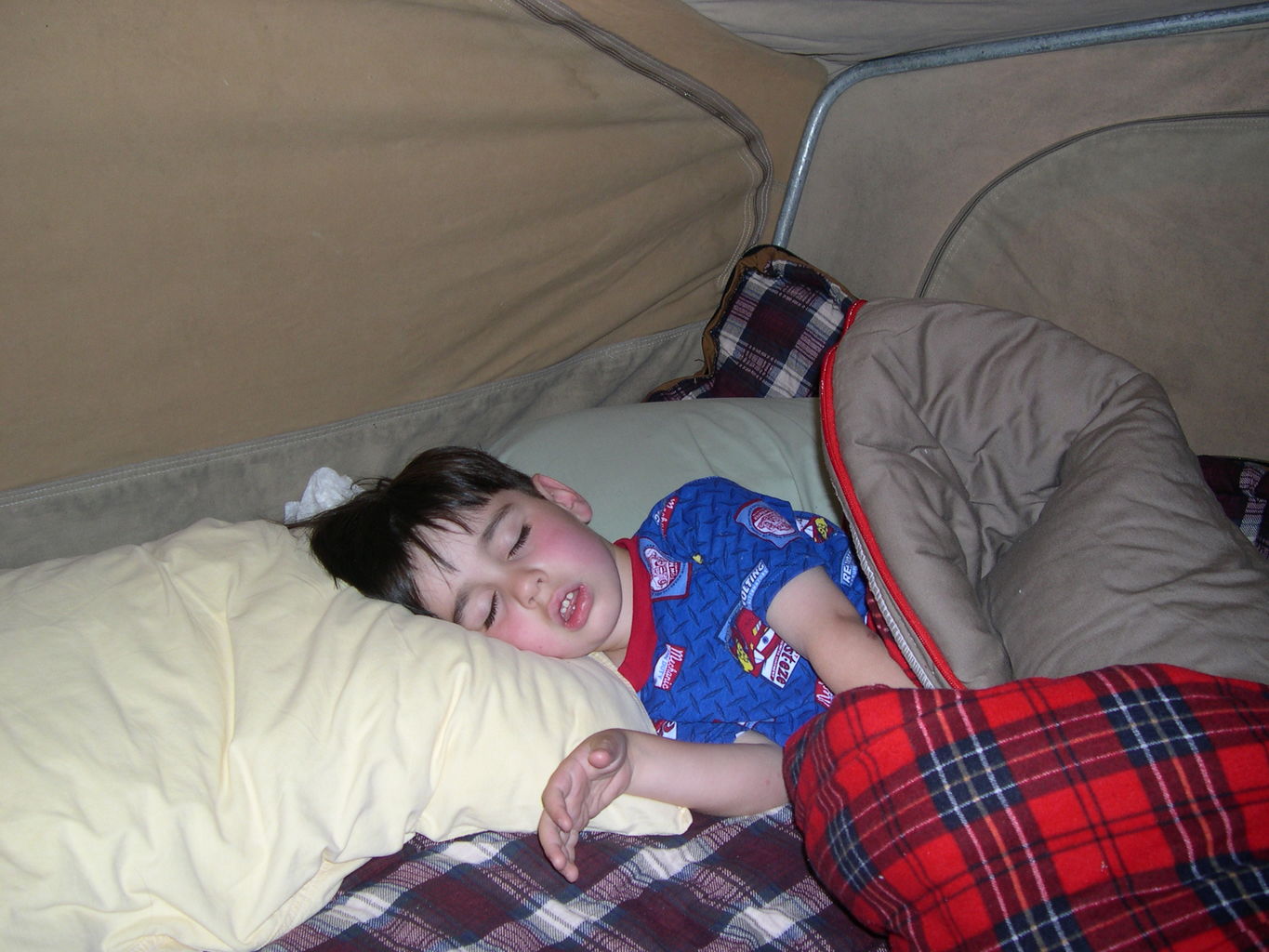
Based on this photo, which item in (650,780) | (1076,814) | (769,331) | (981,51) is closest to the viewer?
(1076,814)

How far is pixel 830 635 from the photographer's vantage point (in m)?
1.00

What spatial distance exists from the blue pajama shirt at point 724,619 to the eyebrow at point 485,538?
195 millimetres

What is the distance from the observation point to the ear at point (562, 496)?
1.24 metres

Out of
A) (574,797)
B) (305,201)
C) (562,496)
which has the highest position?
(305,201)

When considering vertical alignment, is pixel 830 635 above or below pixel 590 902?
above

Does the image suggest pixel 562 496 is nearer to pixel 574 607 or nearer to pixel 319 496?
pixel 574 607

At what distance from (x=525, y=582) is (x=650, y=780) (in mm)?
274

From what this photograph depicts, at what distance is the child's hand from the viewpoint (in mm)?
864

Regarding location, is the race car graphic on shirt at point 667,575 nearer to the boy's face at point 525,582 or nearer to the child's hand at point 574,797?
the boy's face at point 525,582

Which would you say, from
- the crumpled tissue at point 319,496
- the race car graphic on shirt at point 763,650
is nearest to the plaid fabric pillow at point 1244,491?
the race car graphic on shirt at point 763,650

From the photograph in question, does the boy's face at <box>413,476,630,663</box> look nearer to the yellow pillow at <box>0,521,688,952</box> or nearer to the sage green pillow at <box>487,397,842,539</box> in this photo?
the yellow pillow at <box>0,521,688,952</box>

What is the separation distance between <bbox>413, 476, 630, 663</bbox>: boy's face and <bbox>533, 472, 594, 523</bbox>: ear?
0.12 meters

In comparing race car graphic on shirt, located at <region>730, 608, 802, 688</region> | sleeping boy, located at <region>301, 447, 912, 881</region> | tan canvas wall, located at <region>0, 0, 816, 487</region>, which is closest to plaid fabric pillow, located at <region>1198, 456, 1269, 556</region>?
sleeping boy, located at <region>301, 447, 912, 881</region>

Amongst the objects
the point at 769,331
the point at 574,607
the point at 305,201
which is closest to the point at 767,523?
the point at 574,607
